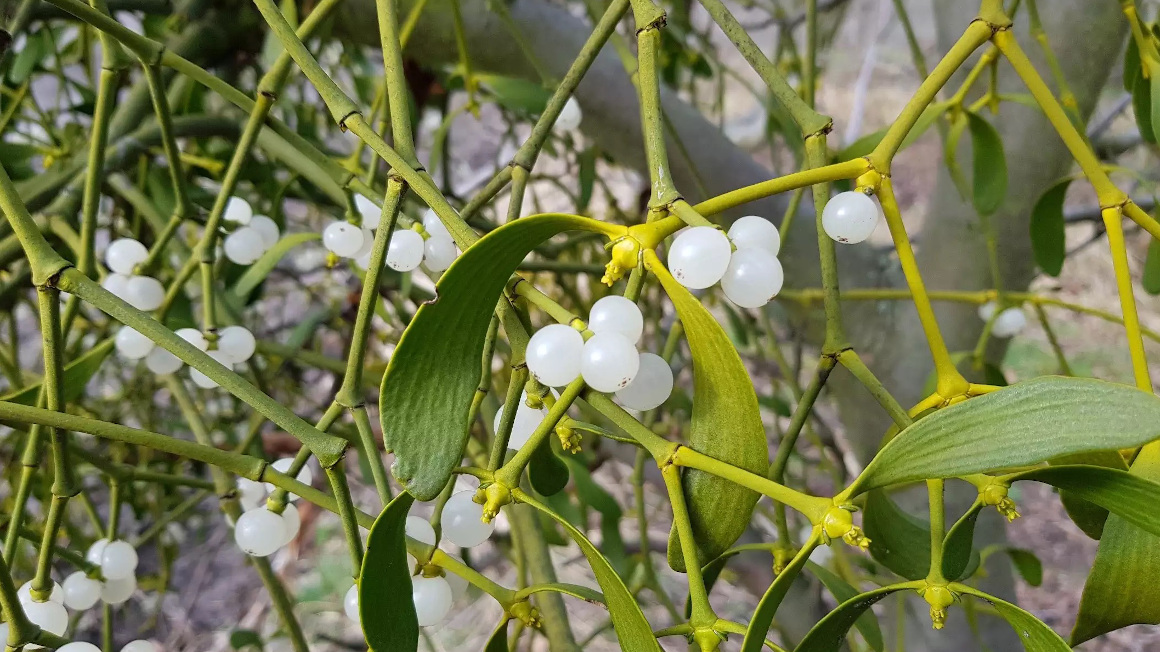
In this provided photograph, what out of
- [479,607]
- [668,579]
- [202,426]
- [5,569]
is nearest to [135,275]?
[202,426]

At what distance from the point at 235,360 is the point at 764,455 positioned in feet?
0.94

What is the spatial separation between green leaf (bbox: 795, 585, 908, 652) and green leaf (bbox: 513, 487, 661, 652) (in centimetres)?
4

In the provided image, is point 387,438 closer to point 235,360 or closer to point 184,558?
point 235,360

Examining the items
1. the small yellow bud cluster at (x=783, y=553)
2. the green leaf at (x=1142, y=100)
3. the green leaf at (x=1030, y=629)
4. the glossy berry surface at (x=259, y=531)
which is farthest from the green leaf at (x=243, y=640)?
the green leaf at (x=1142, y=100)

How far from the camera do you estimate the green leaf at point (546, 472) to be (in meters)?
0.26

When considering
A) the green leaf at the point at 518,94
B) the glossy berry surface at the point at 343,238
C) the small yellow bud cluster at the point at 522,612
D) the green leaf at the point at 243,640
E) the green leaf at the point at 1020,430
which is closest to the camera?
the green leaf at the point at 1020,430

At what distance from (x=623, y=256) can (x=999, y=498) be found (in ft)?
0.43

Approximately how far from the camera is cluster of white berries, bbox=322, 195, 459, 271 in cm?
31

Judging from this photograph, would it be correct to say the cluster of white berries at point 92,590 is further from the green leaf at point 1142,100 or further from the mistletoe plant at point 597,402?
the green leaf at point 1142,100

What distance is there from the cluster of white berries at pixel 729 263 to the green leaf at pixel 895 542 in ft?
0.29

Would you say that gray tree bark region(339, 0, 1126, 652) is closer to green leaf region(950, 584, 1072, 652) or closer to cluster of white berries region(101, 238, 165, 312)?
cluster of white berries region(101, 238, 165, 312)

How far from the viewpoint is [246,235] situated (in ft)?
1.53

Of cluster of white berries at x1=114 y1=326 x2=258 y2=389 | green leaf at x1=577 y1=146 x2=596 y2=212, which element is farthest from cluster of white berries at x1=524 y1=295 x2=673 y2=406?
green leaf at x1=577 y1=146 x2=596 y2=212

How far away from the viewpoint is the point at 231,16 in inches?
26.5
